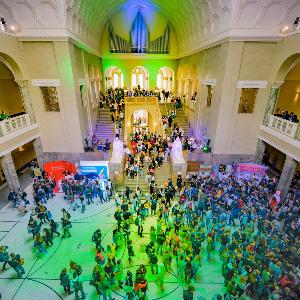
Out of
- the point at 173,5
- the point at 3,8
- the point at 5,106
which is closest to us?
the point at 3,8

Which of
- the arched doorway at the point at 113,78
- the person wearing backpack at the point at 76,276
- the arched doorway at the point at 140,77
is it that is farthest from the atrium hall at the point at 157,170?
the arched doorway at the point at 140,77

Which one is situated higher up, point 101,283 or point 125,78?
point 125,78

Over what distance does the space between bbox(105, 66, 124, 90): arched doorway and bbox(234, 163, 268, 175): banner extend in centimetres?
1954

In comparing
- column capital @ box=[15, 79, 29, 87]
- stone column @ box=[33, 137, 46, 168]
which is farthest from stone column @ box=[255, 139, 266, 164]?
column capital @ box=[15, 79, 29, 87]

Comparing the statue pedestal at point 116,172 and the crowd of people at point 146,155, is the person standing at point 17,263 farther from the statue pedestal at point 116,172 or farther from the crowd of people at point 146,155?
the crowd of people at point 146,155

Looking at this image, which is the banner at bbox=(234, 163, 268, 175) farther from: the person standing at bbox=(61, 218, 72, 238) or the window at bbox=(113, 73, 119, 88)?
the window at bbox=(113, 73, 119, 88)

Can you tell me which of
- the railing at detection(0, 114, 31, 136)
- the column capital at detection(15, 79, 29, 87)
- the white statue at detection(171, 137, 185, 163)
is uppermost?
the column capital at detection(15, 79, 29, 87)

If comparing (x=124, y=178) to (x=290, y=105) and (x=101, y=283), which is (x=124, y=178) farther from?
(x=290, y=105)

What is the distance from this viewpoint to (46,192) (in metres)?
14.3

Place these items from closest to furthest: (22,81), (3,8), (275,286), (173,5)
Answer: (275,286), (3,8), (22,81), (173,5)

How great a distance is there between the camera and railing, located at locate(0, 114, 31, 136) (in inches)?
522

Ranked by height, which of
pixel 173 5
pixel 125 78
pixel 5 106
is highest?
pixel 173 5

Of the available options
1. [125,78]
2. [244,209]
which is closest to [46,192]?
[244,209]

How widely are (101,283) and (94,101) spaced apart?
17.8m
